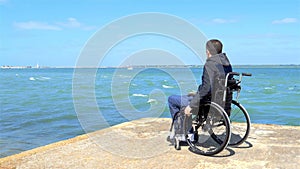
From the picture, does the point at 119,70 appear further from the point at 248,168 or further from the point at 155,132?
the point at 248,168

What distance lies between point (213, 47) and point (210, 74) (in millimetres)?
415

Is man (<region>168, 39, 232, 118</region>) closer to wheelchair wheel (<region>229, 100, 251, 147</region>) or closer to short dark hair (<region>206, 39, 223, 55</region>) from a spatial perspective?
short dark hair (<region>206, 39, 223, 55</region>)

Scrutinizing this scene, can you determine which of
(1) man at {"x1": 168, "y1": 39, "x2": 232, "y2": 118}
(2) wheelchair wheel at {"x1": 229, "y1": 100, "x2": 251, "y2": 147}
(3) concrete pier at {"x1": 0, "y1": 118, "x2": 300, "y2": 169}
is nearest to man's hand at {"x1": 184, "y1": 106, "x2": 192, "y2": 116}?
(1) man at {"x1": 168, "y1": 39, "x2": 232, "y2": 118}

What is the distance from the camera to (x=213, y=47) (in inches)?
167

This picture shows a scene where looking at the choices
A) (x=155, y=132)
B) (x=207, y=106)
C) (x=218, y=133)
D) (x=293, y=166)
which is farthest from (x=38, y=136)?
(x=293, y=166)

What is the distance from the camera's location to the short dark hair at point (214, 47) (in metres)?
4.25

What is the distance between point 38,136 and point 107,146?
6671 mm

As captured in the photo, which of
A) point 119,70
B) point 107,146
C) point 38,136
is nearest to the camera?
point 107,146

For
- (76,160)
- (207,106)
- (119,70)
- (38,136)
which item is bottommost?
(38,136)

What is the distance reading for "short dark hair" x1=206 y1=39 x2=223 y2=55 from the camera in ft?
13.9

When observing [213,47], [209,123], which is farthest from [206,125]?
[213,47]

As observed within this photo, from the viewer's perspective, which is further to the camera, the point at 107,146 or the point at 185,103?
the point at 107,146

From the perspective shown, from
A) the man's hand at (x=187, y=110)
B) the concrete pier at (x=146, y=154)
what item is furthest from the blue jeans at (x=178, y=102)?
the concrete pier at (x=146, y=154)

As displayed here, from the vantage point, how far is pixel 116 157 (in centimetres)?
418
